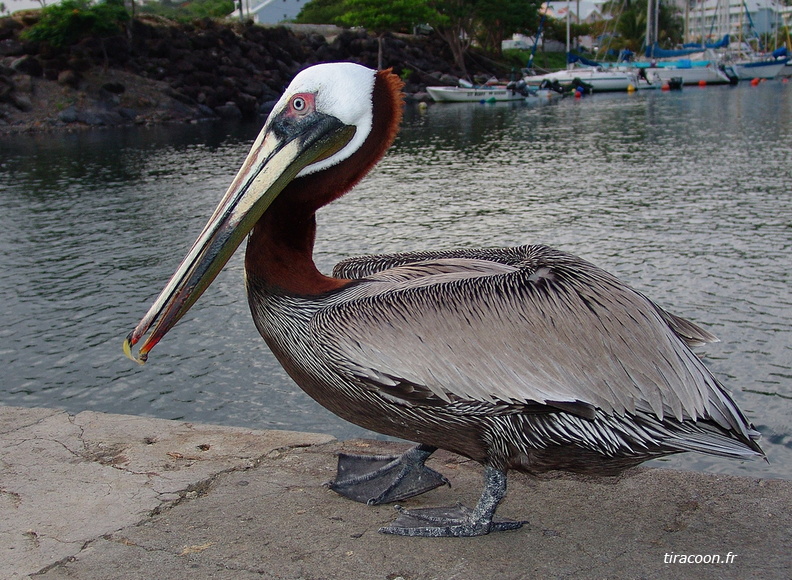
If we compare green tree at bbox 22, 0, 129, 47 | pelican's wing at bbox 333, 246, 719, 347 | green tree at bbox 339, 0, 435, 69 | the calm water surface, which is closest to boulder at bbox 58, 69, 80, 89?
green tree at bbox 22, 0, 129, 47

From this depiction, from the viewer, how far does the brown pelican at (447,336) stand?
2799mm

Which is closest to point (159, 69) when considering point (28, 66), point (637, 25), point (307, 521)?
point (28, 66)

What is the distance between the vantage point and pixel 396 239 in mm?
10438

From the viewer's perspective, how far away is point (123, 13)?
3788cm

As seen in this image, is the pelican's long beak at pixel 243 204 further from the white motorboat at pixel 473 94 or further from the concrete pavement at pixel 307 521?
the white motorboat at pixel 473 94

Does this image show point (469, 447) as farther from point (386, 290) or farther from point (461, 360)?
point (386, 290)

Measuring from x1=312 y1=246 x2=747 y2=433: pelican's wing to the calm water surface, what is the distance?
2.36 metres

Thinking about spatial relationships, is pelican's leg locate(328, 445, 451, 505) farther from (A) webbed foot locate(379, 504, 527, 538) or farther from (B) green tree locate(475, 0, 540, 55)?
(B) green tree locate(475, 0, 540, 55)

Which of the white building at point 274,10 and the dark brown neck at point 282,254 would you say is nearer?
the dark brown neck at point 282,254

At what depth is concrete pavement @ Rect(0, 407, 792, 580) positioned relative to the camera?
2705 millimetres

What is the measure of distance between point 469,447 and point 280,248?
111 cm

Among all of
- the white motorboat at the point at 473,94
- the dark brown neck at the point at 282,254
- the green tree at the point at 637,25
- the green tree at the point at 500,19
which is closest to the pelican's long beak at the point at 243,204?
the dark brown neck at the point at 282,254

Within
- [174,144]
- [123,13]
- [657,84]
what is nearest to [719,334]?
[174,144]

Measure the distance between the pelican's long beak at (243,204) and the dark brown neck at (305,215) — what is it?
3.4 inches
